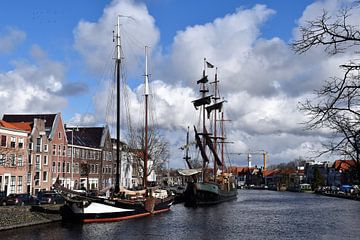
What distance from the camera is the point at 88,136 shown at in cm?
11369

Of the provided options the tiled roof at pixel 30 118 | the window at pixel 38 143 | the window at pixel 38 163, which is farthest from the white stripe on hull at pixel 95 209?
the tiled roof at pixel 30 118

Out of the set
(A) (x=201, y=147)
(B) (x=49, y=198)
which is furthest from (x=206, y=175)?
(B) (x=49, y=198)

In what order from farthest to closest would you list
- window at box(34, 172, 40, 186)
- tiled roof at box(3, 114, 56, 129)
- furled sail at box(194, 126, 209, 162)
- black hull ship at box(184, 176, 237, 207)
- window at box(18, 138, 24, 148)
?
tiled roof at box(3, 114, 56, 129), furled sail at box(194, 126, 209, 162), window at box(34, 172, 40, 186), black hull ship at box(184, 176, 237, 207), window at box(18, 138, 24, 148)

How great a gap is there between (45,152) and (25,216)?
141 feet

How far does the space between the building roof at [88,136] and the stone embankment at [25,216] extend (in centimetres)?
5373

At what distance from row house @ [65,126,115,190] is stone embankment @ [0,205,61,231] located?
40836 mm

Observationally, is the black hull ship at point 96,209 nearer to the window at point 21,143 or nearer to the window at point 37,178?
the window at point 21,143

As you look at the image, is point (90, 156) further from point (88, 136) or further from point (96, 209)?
point (96, 209)

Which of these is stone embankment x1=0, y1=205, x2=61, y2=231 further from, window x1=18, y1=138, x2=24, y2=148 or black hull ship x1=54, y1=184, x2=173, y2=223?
window x1=18, y1=138, x2=24, y2=148

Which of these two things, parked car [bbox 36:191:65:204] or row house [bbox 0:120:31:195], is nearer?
parked car [bbox 36:191:65:204]

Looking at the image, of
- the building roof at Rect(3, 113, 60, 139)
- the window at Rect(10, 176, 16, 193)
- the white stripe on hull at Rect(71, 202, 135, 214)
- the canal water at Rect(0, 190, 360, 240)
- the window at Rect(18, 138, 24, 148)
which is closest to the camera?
the canal water at Rect(0, 190, 360, 240)

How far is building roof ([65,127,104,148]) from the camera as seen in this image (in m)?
106

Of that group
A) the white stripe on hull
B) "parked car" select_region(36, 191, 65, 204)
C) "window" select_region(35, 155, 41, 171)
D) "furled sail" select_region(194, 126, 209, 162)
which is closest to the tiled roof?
"window" select_region(35, 155, 41, 171)

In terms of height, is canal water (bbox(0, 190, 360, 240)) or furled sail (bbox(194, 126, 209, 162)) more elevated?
furled sail (bbox(194, 126, 209, 162))
